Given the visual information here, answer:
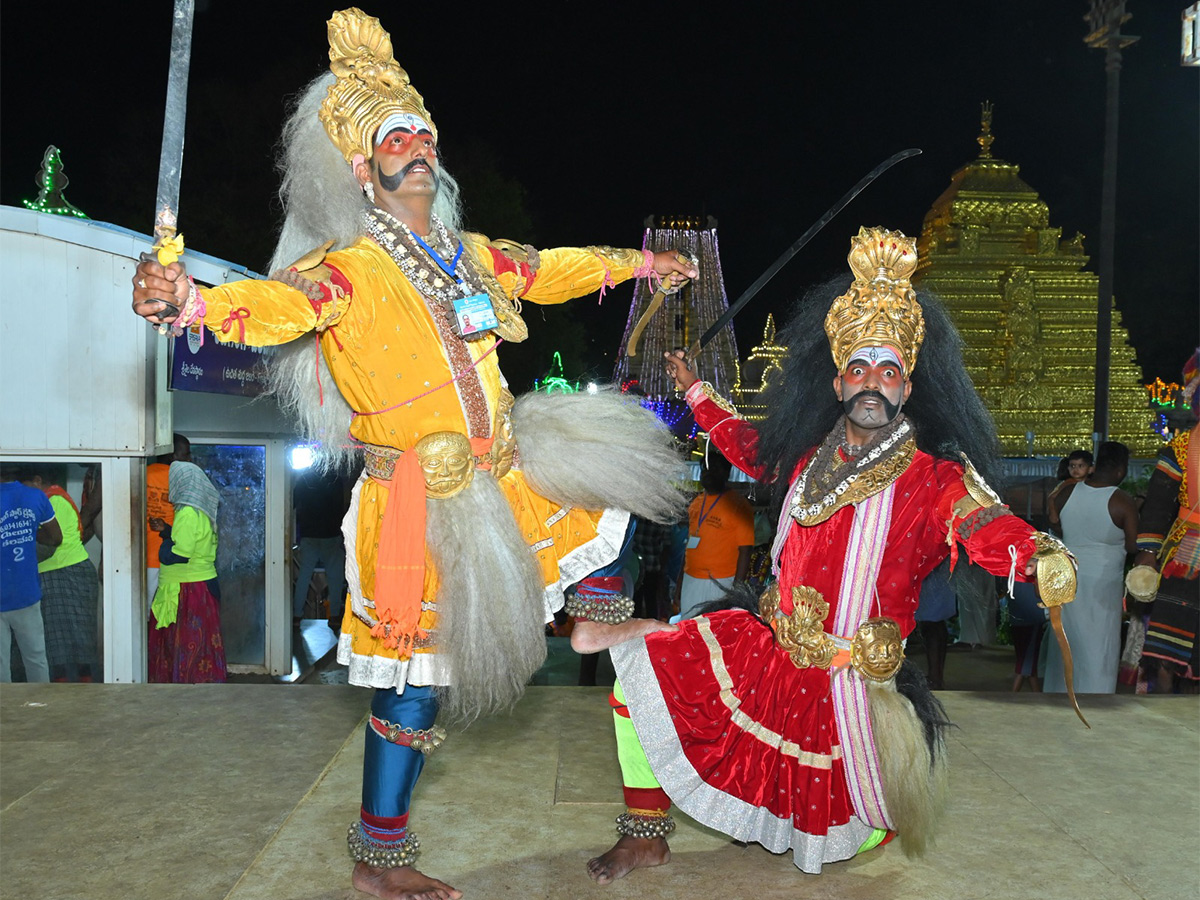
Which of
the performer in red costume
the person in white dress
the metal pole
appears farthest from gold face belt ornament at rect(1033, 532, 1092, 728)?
the metal pole

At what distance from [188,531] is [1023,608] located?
520cm

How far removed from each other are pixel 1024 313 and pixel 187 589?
21927 millimetres

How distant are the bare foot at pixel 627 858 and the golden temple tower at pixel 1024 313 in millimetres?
21544

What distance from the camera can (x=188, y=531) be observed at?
6.25 metres

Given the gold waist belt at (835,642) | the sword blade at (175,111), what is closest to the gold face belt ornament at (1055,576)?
the gold waist belt at (835,642)

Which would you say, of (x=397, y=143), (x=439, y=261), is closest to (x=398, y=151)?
(x=397, y=143)

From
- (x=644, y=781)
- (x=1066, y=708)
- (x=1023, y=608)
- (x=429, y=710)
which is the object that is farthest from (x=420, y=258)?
(x=1023, y=608)

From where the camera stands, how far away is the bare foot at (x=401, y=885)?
9.48 ft

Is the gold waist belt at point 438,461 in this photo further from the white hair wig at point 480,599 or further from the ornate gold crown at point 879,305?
the ornate gold crown at point 879,305

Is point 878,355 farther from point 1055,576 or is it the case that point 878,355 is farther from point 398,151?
point 398,151

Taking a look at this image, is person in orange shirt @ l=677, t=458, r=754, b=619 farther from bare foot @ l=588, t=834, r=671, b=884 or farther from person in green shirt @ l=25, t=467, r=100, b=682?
person in green shirt @ l=25, t=467, r=100, b=682

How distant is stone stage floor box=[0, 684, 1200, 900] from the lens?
10.1 ft

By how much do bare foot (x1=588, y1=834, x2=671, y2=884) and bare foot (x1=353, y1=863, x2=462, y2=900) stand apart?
0.43 meters

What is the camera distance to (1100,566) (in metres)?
5.89
